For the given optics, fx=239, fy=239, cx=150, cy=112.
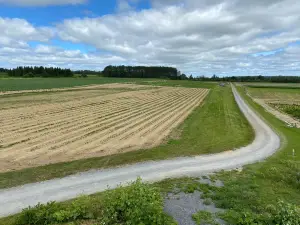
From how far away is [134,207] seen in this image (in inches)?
290

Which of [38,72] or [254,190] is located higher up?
[38,72]

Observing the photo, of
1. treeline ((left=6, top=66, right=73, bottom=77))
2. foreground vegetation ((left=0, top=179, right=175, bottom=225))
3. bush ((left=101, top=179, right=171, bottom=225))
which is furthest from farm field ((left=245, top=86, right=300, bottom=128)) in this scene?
treeline ((left=6, top=66, right=73, bottom=77))

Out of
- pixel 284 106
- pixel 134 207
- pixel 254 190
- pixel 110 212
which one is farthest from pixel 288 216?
pixel 284 106

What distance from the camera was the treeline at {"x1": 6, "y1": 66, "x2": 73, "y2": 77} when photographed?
14212cm

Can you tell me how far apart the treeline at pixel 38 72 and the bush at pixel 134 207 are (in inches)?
5850

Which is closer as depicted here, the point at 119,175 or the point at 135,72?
the point at 119,175

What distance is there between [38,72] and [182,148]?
151757 mm

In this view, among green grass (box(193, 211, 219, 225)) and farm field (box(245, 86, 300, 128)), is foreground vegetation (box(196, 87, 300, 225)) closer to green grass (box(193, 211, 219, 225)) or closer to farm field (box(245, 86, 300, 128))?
green grass (box(193, 211, 219, 225))

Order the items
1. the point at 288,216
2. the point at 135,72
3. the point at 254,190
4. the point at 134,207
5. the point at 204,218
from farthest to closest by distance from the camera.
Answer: the point at 135,72 → the point at 254,190 → the point at 204,218 → the point at 134,207 → the point at 288,216

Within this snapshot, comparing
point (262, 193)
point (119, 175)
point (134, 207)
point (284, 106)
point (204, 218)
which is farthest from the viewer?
point (284, 106)

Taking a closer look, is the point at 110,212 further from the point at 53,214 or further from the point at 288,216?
the point at 288,216

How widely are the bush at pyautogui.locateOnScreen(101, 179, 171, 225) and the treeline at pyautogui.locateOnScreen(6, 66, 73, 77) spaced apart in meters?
149

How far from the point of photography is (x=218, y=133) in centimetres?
2084

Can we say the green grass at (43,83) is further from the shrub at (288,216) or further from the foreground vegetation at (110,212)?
the shrub at (288,216)
